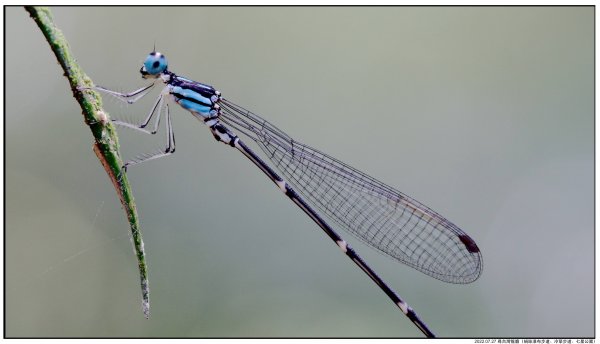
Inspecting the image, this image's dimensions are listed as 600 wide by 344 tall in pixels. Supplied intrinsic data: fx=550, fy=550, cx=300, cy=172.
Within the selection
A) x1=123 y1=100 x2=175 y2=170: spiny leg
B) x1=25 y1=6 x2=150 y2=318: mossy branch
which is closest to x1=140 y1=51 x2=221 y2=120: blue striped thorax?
x1=123 y1=100 x2=175 y2=170: spiny leg

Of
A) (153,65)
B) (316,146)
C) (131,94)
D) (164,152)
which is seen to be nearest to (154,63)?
(153,65)

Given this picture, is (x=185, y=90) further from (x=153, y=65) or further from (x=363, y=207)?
(x=363, y=207)

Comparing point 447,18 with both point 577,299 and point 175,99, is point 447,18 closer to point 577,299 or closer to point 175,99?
point 577,299

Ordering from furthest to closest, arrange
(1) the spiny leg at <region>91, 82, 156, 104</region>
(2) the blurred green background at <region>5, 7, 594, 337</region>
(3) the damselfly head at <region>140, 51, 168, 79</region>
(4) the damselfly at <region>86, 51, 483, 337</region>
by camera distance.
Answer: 1. (2) the blurred green background at <region>5, 7, 594, 337</region>
2. (4) the damselfly at <region>86, 51, 483, 337</region>
3. (3) the damselfly head at <region>140, 51, 168, 79</region>
4. (1) the spiny leg at <region>91, 82, 156, 104</region>

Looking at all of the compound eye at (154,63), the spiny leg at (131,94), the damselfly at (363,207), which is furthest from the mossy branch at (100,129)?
the damselfly at (363,207)

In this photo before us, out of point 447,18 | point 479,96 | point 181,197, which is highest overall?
point 447,18

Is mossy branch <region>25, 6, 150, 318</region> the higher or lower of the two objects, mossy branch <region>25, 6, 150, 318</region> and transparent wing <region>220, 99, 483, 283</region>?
the higher

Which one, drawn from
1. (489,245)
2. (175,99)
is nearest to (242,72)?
(175,99)

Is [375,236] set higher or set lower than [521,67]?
lower

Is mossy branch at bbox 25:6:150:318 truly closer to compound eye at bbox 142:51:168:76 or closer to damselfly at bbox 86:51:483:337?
compound eye at bbox 142:51:168:76
